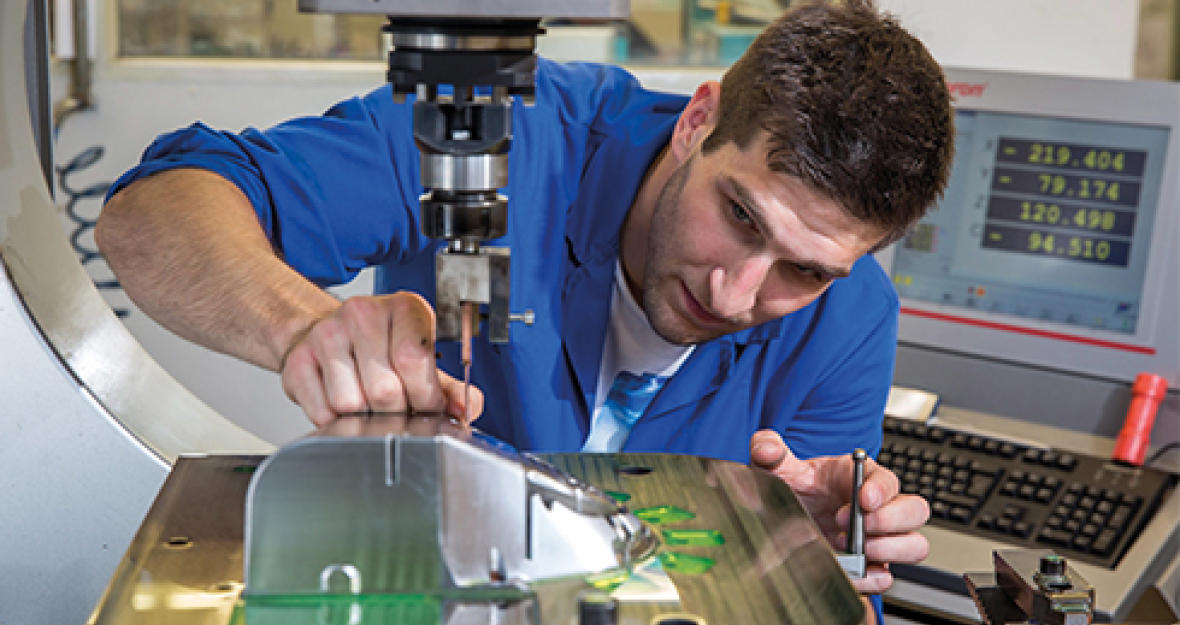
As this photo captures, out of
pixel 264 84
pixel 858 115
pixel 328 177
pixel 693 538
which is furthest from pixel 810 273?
pixel 264 84

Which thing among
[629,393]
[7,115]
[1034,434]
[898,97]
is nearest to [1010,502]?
[1034,434]

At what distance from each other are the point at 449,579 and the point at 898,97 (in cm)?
62

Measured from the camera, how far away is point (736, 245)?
109cm

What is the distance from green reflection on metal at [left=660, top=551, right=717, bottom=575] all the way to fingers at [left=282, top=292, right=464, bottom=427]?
0.17 meters

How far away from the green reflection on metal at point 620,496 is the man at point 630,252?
0.41ft

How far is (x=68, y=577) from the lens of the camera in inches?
34.1

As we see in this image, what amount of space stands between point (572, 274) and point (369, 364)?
59 centimetres

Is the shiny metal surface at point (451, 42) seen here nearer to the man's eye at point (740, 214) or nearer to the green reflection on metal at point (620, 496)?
the green reflection on metal at point (620, 496)

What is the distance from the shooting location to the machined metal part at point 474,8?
59 cm

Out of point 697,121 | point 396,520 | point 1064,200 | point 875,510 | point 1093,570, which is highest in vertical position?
point 697,121

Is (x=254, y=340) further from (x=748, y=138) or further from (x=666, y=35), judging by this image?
(x=666, y=35)

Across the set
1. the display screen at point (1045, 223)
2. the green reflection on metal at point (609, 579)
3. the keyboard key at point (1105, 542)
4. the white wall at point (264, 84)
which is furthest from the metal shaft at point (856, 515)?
the white wall at point (264, 84)

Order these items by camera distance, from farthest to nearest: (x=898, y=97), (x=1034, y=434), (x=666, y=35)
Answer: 1. (x=666, y=35)
2. (x=1034, y=434)
3. (x=898, y=97)

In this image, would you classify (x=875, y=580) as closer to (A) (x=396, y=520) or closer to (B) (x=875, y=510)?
(B) (x=875, y=510)
